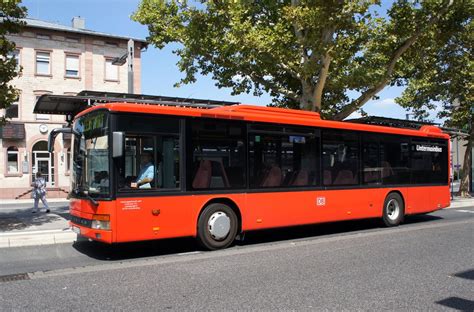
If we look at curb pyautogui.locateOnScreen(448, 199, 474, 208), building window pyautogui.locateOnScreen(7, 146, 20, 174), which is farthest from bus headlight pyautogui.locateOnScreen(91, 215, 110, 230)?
building window pyautogui.locateOnScreen(7, 146, 20, 174)

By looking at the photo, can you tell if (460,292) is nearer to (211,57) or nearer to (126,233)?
(126,233)

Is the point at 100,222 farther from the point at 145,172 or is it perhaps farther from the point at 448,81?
the point at 448,81

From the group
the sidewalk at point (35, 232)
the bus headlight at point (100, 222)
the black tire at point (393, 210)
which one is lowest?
the sidewalk at point (35, 232)

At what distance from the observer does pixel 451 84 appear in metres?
23.1

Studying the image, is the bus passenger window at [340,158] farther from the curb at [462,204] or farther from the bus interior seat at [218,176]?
the curb at [462,204]

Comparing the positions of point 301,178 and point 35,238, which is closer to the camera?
point 35,238

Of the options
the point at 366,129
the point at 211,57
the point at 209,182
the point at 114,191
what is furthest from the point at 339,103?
the point at 114,191

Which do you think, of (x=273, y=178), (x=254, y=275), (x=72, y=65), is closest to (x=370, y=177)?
(x=273, y=178)

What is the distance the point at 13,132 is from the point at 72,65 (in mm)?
6445

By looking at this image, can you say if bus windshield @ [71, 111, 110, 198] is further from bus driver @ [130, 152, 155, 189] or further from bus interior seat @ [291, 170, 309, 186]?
bus interior seat @ [291, 170, 309, 186]

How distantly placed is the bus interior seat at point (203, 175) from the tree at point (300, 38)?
7205 mm

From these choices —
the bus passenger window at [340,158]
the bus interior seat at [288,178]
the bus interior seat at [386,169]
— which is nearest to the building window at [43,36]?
the bus passenger window at [340,158]

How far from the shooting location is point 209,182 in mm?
8961

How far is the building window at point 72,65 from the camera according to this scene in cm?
3303
